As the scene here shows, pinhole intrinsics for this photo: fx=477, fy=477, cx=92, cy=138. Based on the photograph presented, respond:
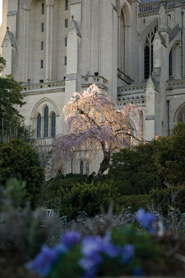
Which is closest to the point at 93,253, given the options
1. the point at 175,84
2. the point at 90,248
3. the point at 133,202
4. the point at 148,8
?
the point at 90,248

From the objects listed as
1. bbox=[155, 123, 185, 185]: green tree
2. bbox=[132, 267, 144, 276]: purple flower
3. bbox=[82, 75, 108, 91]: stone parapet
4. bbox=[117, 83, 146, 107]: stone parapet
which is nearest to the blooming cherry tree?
bbox=[155, 123, 185, 185]: green tree

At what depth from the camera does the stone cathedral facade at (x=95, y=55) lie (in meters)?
34.8

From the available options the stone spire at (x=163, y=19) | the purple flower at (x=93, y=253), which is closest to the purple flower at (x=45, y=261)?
the purple flower at (x=93, y=253)

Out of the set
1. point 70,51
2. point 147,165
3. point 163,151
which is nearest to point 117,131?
point 147,165

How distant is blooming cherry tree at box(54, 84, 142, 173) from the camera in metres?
24.2

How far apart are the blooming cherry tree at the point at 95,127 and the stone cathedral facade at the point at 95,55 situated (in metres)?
5.49

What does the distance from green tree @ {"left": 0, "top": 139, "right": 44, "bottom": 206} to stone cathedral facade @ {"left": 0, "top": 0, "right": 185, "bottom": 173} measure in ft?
65.4

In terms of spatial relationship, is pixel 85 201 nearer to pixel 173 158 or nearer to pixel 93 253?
pixel 173 158

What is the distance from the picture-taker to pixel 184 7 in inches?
1676

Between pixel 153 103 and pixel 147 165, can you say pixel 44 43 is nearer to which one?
pixel 153 103

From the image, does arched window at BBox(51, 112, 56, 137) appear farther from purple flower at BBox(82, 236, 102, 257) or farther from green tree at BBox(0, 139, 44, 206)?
purple flower at BBox(82, 236, 102, 257)

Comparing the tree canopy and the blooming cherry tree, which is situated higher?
the blooming cherry tree

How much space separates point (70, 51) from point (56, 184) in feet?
59.1

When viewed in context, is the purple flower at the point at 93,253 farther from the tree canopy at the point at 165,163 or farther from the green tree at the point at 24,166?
the tree canopy at the point at 165,163
